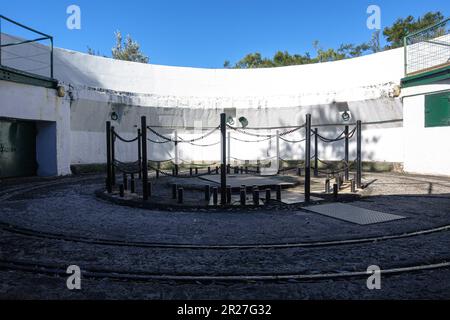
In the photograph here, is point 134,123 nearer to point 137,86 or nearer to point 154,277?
point 137,86

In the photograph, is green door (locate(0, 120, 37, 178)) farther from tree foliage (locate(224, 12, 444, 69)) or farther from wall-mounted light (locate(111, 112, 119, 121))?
tree foliage (locate(224, 12, 444, 69))

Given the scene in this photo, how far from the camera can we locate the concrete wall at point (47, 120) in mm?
12898

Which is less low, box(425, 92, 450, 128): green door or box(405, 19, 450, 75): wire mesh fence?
box(405, 19, 450, 75): wire mesh fence

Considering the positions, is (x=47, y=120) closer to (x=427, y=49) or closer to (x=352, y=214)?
(x=352, y=214)

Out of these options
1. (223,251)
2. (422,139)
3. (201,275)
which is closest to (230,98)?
(422,139)

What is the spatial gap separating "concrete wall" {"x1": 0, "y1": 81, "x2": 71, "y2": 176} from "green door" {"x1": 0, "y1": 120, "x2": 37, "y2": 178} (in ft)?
0.89

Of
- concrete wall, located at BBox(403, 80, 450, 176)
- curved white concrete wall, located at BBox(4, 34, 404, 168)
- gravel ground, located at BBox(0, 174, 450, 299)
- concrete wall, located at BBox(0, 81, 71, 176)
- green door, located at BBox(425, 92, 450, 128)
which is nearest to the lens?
gravel ground, located at BBox(0, 174, 450, 299)

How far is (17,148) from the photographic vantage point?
14156 millimetres

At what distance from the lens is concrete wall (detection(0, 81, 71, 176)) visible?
1290cm

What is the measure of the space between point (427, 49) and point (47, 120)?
1635cm

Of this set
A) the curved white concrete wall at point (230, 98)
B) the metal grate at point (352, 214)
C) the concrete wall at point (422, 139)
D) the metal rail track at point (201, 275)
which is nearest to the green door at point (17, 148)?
the curved white concrete wall at point (230, 98)

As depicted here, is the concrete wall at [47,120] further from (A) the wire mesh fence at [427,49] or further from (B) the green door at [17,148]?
(A) the wire mesh fence at [427,49]

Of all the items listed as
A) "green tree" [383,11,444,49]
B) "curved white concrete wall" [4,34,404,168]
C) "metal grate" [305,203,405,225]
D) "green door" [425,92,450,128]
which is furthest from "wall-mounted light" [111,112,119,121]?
"green tree" [383,11,444,49]
